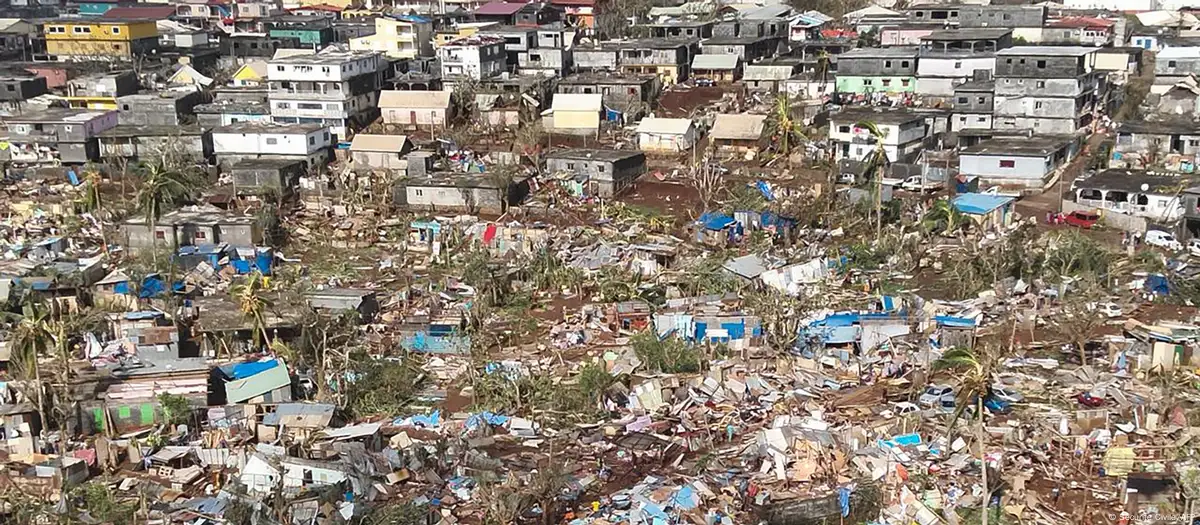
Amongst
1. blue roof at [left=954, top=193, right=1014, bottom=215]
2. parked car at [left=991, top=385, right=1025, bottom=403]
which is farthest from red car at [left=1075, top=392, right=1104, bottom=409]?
blue roof at [left=954, top=193, right=1014, bottom=215]

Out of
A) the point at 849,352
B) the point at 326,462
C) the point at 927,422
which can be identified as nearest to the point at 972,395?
the point at 927,422

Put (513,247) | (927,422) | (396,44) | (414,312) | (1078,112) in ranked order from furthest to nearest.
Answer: (396,44)
(1078,112)
(513,247)
(414,312)
(927,422)

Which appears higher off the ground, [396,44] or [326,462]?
[396,44]

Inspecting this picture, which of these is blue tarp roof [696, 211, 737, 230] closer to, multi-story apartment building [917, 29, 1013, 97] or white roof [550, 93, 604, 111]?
white roof [550, 93, 604, 111]

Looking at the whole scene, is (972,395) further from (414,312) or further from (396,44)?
(396,44)

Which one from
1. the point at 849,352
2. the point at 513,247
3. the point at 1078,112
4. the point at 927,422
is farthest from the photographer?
the point at 1078,112

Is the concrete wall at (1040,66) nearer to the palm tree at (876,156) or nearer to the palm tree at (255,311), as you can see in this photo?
the palm tree at (876,156)
